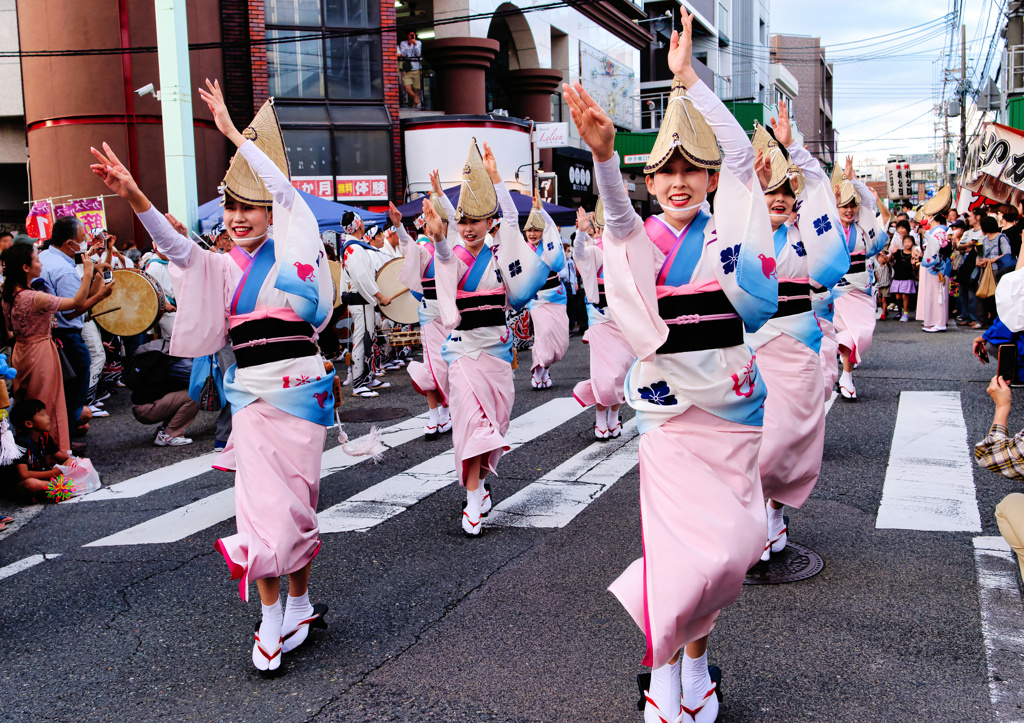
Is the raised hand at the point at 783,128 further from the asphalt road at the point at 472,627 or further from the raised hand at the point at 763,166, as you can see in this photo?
the asphalt road at the point at 472,627

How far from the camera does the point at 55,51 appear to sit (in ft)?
54.9

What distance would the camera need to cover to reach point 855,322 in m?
9.03

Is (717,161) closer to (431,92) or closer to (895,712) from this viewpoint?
(895,712)

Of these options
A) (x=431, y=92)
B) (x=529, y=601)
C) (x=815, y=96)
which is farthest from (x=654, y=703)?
(x=815, y=96)

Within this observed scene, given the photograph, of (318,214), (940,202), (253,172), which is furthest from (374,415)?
(940,202)

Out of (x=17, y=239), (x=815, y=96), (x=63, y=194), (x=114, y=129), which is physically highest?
(x=815, y=96)

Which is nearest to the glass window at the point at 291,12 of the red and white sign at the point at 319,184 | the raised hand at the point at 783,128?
the red and white sign at the point at 319,184

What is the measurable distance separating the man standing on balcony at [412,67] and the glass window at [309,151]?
143 inches

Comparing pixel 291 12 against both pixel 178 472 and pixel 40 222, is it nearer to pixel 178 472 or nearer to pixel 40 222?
pixel 40 222

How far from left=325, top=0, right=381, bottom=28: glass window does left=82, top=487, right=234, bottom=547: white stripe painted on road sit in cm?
1536

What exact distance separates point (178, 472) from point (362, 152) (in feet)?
44.8

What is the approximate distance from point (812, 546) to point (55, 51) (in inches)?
667

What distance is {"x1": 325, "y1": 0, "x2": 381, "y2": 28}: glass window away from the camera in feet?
63.5

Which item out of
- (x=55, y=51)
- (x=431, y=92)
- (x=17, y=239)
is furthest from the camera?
(x=431, y=92)
